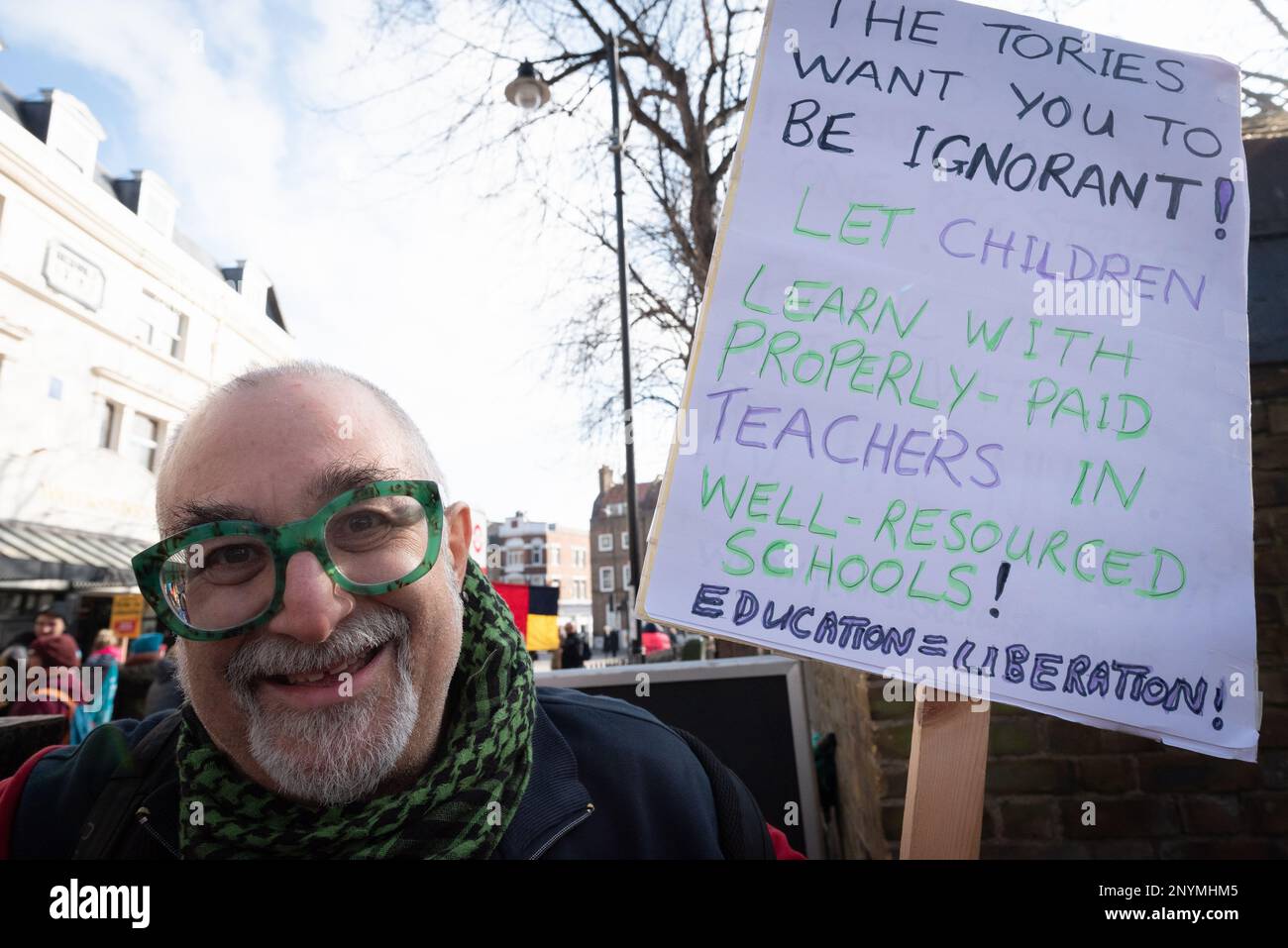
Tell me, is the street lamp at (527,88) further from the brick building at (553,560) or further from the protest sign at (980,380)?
the brick building at (553,560)

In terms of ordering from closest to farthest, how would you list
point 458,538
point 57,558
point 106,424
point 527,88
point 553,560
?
point 458,538, point 527,88, point 57,558, point 106,424, point 553,560

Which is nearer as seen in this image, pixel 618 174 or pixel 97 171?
pixel 618 174

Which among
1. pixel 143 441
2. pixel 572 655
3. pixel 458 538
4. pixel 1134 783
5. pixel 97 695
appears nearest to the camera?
pixel 458 538

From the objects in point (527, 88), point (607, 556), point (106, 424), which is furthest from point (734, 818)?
point (607, 556)

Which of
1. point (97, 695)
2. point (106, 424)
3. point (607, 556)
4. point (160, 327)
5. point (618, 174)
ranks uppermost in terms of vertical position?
point (160, 327)

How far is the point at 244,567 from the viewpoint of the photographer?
1.12 meters

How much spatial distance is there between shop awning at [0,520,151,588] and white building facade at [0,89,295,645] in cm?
3

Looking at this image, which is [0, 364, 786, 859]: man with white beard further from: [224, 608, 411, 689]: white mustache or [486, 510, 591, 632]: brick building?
[486, 510, 591, 632]: brick building

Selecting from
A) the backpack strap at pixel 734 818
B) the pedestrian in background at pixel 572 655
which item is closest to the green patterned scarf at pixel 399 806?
the backpack strap at pixel 734 818

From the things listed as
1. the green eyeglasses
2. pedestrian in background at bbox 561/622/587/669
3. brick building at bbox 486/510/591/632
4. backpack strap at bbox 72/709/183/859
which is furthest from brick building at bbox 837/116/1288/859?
brick building at bbox 486/510/591/632

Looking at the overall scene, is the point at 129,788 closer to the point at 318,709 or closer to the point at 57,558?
the point at 318,709

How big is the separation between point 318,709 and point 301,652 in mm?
101

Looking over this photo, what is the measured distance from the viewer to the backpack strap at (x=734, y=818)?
4.27ft

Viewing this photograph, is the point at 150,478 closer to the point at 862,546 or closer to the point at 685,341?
the point at 685,341
